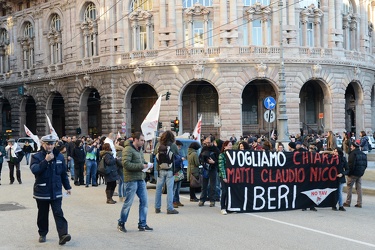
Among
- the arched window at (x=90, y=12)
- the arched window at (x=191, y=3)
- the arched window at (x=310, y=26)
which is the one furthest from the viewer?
the arched window at (x=90, y=12)

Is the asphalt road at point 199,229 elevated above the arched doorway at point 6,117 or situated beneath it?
situated beneath

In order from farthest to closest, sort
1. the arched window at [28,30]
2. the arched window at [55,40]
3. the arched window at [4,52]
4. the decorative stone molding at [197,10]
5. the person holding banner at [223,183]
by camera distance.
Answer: the arched window at [4,52] → the arched window at [28,30] → the arched window at [55,40] → the decorative stone molding at [197,10] → the person holding banner at [223,183]

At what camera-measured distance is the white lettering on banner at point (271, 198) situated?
1454 centimetres

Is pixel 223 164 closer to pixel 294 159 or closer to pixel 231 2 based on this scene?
pixel 294 159

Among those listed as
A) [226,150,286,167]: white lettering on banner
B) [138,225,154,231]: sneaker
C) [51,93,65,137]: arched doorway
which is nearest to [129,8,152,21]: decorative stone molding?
[51,93,65,137]: arched doorway

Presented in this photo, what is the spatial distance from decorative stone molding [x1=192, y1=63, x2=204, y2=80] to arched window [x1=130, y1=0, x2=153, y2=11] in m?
6.21

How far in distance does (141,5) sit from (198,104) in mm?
8821

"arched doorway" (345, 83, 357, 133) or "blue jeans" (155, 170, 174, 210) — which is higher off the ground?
"arched doorway" (345, 83, 357, 133)

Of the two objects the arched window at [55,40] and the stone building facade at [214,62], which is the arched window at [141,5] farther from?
the arched window at [55,40]

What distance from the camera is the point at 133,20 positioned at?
45.7m

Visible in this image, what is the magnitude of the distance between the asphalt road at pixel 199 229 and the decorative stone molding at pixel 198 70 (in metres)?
27.2

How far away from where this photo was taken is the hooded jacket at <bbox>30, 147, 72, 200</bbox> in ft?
34.6

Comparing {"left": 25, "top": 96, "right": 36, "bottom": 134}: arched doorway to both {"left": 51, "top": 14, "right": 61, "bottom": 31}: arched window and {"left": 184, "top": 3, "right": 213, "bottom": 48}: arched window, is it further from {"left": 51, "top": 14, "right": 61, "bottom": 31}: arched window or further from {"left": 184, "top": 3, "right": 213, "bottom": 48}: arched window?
{"left": 184, "top": 3, "right": 213, "bottom": 48}: arched window

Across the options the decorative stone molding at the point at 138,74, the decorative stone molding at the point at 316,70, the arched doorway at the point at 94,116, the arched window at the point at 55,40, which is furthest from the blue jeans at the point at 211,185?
the arched window at the point at 55,40
